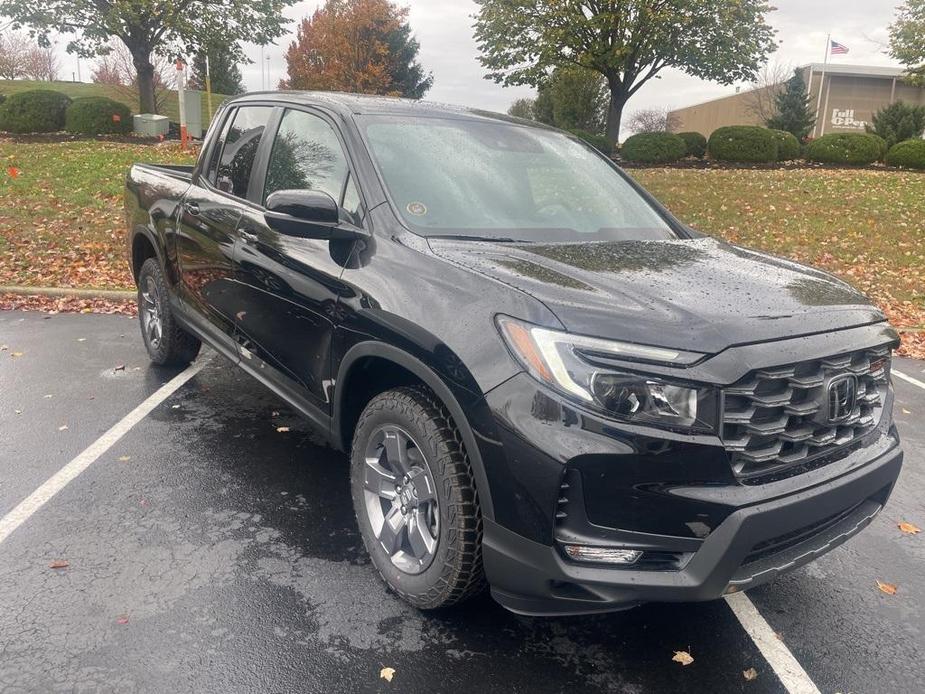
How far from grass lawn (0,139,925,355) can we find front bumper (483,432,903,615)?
6175 millimetres

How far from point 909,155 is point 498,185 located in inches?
886

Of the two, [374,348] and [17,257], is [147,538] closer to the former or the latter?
[374,348]

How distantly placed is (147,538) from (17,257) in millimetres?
7548

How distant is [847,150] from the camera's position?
22328 mm

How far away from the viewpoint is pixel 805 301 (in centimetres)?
260

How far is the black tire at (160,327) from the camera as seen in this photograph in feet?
17.3

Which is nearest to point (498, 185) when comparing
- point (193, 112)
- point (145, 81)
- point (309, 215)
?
point (309, 215)

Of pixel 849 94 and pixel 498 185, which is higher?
pixel 849 94

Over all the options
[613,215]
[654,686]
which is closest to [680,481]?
[654,686]

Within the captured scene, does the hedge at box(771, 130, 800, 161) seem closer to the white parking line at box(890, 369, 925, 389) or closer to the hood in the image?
the white parking line at box(890, 369, 925, 389)

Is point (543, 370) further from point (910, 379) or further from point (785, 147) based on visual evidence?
point (785, 147)

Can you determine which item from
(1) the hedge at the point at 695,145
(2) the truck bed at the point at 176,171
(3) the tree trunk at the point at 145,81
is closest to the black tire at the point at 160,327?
(2) the truck bed at the point at 176,171

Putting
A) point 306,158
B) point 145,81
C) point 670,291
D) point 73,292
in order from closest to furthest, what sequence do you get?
point 670,291, point 306,158, point 73,292, point 145,81

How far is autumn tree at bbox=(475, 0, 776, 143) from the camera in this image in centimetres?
2431
